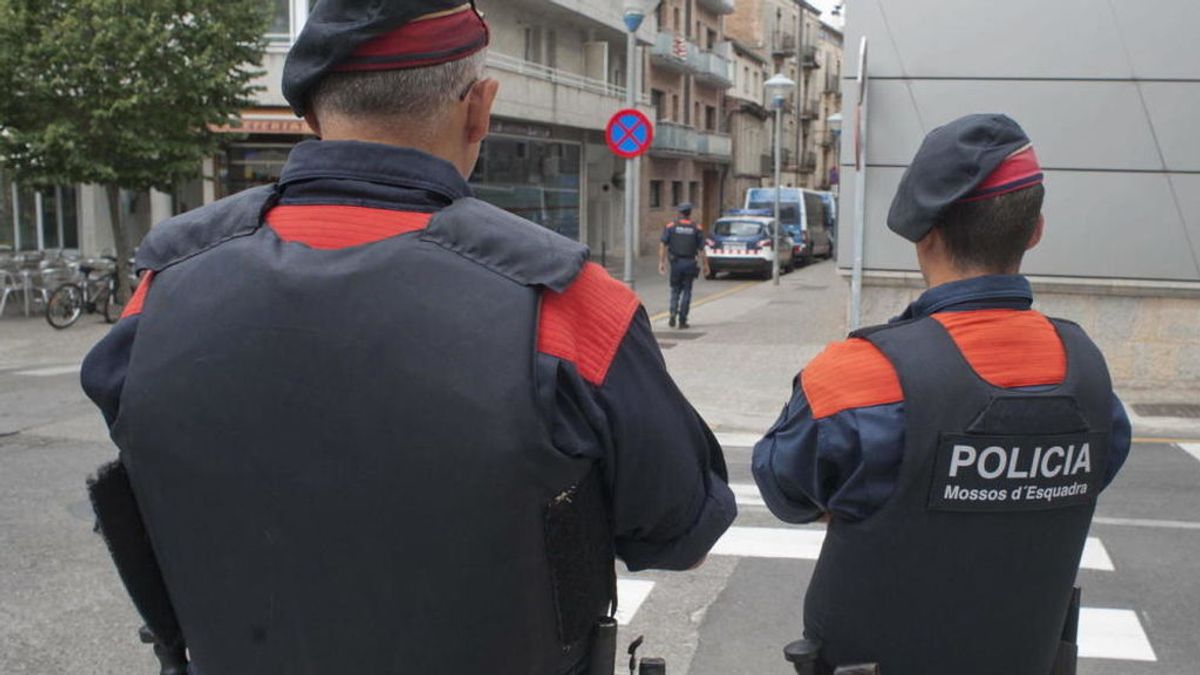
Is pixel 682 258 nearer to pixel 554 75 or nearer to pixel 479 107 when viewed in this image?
pixel 479 107

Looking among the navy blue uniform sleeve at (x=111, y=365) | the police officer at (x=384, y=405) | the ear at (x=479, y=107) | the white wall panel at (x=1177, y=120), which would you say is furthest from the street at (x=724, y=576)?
the white wall panel at (x=1177, y=120)

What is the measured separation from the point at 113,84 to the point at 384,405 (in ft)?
→ 56.1

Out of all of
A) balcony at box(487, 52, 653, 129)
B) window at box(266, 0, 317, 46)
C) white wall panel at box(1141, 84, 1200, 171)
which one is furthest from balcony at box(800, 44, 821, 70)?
white wall panel at box(1141, 84, 1200, 171)

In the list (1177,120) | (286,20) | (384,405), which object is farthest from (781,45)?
(384,405)

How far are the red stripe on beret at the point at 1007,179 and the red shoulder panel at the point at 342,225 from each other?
45.1 inches

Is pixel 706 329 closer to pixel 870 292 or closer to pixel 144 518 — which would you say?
pixel 870 292

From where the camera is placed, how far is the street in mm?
4633

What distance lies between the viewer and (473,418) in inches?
57.6

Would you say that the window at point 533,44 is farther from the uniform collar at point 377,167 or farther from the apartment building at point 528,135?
the uniform collar at point 377,167

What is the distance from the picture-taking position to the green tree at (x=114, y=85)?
1639 centimetres

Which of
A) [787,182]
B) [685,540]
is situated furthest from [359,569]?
[787,182]

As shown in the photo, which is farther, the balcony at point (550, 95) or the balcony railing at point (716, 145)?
the balcony railing at point (716, 145)

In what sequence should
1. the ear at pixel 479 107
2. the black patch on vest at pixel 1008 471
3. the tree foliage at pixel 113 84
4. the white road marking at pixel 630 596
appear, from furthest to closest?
the tree foliage at pixel 113 84, the white road marking at pixel 630 596, the black patch on vest at pixel 1008 471, the ear at pixel 479 107

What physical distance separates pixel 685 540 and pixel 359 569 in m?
0.50
